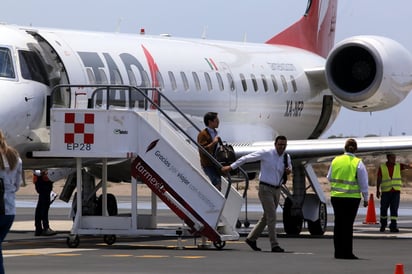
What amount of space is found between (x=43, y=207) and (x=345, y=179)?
782cm

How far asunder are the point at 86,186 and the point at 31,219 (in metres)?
6.52

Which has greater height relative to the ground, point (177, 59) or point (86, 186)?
point (177, 59)

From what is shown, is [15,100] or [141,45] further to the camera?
[141,45]

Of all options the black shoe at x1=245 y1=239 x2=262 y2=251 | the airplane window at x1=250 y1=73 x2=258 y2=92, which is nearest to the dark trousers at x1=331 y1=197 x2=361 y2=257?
the black shoe at x1=245 y1=239 x2=262 y2=251

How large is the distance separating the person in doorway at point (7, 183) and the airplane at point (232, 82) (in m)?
6.66

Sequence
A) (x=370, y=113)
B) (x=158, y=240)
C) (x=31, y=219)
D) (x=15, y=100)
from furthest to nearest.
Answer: (x=31, y=219)
(x=370, y=113)
(x=158, y=240)
(x=15, y=100)

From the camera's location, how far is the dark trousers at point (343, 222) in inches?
772

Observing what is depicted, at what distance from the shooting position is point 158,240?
2380cm

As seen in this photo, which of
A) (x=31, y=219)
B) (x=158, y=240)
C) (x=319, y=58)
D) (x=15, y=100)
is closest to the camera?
(x=15, y=100)

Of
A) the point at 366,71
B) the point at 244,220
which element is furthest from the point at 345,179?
the point at 244,220

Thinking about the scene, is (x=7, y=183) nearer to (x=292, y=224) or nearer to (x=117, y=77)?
(x=117, y=77)

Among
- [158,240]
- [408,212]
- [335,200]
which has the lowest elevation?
[408,212]

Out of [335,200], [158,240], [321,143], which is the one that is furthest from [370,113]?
[335,200]

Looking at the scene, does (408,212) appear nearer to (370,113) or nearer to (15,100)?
(370,113)
